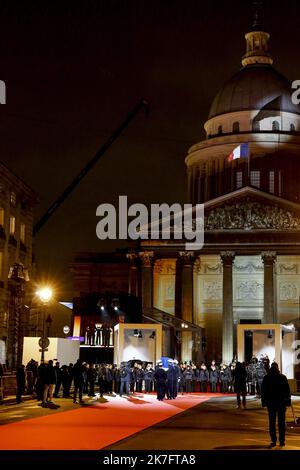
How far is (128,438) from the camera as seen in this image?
19328mm

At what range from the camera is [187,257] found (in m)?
67.6

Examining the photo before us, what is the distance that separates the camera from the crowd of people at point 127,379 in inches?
1304

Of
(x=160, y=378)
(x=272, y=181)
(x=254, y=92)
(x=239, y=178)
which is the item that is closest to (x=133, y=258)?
(x=239, y=178)

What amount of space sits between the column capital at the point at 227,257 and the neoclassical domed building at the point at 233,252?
8cm

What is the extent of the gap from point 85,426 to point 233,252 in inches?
1790

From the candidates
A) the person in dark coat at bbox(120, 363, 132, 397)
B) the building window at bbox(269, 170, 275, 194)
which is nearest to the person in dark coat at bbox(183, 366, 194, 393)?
the person in dark coat at bbox(120, 363, 132, 397)

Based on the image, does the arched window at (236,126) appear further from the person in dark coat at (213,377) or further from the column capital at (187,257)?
the person in dark coat at (213,377)

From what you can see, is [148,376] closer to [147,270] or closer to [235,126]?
[147,270]

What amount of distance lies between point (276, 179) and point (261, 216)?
1876 cm

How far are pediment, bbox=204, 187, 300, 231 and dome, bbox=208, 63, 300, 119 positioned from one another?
27.8 meters

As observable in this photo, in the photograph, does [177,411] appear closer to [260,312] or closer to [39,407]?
[39,407]

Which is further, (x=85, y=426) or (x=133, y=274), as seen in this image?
(x=133, y=274)

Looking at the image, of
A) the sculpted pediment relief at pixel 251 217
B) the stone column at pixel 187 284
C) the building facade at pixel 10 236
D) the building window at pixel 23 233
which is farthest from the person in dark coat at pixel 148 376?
the building window at pixel 23 233
